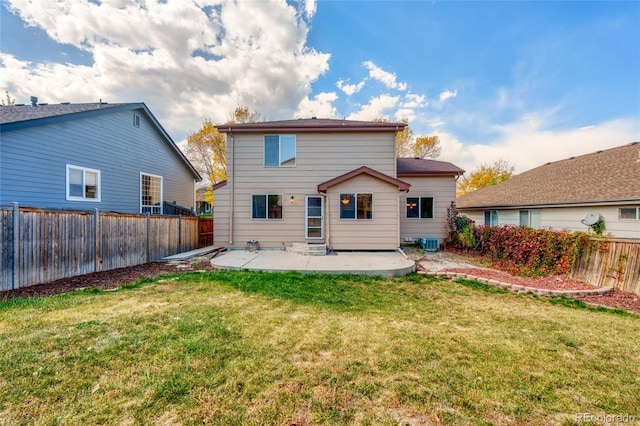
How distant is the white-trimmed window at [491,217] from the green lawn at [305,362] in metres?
11.5

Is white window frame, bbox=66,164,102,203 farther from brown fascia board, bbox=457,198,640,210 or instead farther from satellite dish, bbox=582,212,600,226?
satellite dish, bbox=582,212,600,226

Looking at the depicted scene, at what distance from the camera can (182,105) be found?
56.1 feet

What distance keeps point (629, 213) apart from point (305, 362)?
12.5 metres

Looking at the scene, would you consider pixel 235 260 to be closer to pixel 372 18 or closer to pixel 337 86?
pixel 372 18

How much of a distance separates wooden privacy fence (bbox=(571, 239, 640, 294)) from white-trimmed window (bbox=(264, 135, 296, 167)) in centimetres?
1000

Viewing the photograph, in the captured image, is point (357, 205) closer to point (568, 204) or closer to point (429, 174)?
point (429, 174)

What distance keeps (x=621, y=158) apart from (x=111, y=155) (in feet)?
73.5

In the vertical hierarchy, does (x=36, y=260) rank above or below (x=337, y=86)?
below

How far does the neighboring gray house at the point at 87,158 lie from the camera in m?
7.79

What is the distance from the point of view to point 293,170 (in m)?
11.0

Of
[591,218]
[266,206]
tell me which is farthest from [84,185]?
[591,218]

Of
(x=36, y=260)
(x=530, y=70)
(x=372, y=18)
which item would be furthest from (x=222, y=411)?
(x=530, y=70)

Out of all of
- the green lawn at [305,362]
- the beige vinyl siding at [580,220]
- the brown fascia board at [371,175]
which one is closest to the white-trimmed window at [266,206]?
the brown fascia board at [371,175]

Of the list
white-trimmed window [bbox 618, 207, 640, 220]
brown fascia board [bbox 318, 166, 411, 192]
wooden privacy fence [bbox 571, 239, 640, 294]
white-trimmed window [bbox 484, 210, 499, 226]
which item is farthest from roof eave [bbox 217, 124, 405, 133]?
white-trimmed window [bbox 484, 210, 499, 226]
